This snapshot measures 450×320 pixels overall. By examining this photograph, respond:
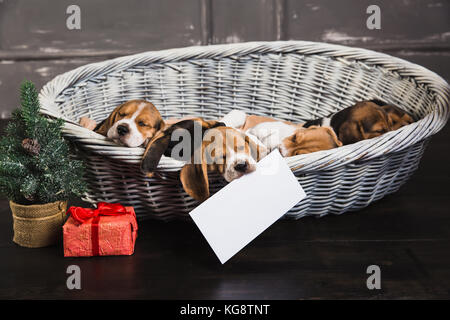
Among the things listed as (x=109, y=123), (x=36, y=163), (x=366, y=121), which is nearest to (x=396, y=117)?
(x=366, y=121)

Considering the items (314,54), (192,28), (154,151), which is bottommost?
(154,151)

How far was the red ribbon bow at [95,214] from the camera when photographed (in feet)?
2.94

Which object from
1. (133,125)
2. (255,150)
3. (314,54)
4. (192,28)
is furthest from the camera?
(192,28)

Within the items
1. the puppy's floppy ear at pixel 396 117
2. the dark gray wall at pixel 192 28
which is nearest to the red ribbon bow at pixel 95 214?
the puppy's floppy ear at pixel 396 117

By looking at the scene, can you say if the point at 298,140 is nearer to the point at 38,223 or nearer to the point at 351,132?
the point at 351,132

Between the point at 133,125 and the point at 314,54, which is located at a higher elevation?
the point at 314,54

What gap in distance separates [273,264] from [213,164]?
0.76 feet

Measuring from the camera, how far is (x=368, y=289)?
0.80m

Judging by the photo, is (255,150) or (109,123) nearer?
(255,150)

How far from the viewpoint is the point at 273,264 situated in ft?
2.91

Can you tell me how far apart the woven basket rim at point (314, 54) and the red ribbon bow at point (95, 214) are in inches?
4.4

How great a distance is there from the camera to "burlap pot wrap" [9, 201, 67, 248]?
0.93 metres

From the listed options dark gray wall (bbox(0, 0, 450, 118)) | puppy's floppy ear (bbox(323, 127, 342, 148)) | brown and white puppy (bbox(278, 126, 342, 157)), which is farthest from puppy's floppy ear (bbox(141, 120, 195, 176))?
dark gray wall (bbox(0, 0, 450, 118))
